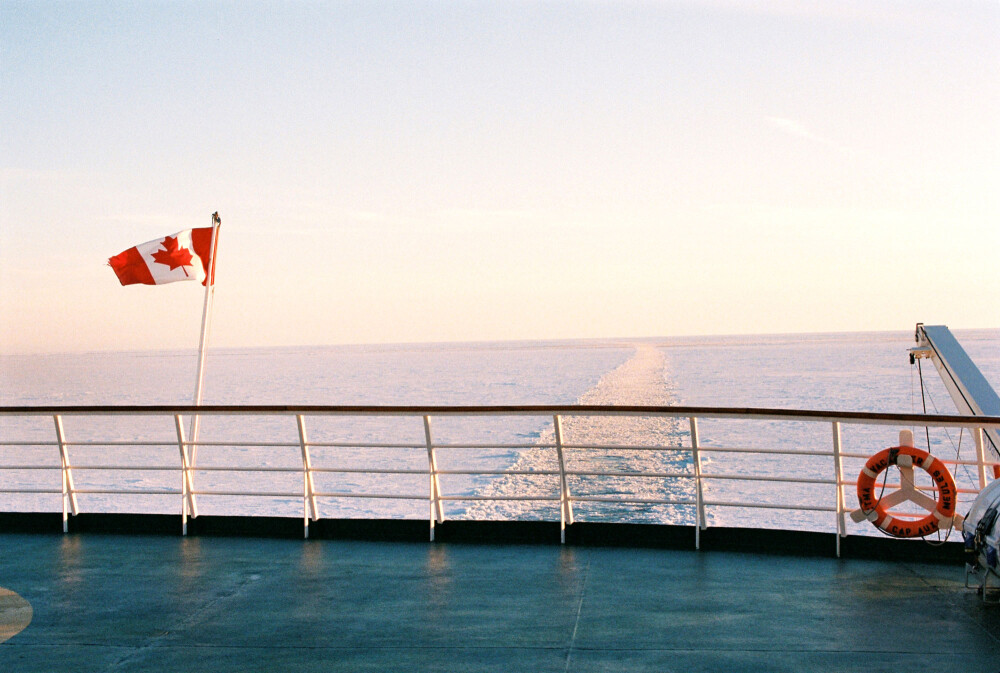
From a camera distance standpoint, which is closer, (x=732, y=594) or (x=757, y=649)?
(x=757, y=649)

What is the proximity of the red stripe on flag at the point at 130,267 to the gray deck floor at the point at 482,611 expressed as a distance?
3.52m

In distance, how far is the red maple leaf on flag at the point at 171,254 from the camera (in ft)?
26.9

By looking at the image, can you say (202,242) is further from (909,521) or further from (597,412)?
(909,521)

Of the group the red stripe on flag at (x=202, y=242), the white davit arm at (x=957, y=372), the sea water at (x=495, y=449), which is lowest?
the sea water at (x=495, y=449)

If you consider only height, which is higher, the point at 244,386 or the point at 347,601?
the point at 347,601

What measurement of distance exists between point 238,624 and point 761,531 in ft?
9.26

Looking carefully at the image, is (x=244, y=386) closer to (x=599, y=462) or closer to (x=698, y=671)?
(x=599, y=462)

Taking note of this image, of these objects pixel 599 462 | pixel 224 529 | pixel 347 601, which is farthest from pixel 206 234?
pixel 599 462

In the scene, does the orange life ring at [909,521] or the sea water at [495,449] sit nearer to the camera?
the orange life ring at [909,521]

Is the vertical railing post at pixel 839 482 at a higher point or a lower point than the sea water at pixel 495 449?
higher

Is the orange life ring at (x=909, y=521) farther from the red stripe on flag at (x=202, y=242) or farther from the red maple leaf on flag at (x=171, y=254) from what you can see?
the red maple leaf on flag at (x=171, y=254)

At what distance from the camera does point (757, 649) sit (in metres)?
3.36

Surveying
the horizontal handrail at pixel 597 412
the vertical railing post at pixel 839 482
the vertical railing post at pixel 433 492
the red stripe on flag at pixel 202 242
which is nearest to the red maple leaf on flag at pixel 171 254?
the red stripe on flag at pixel 202 242

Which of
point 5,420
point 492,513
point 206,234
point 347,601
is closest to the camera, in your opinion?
point 347,601
